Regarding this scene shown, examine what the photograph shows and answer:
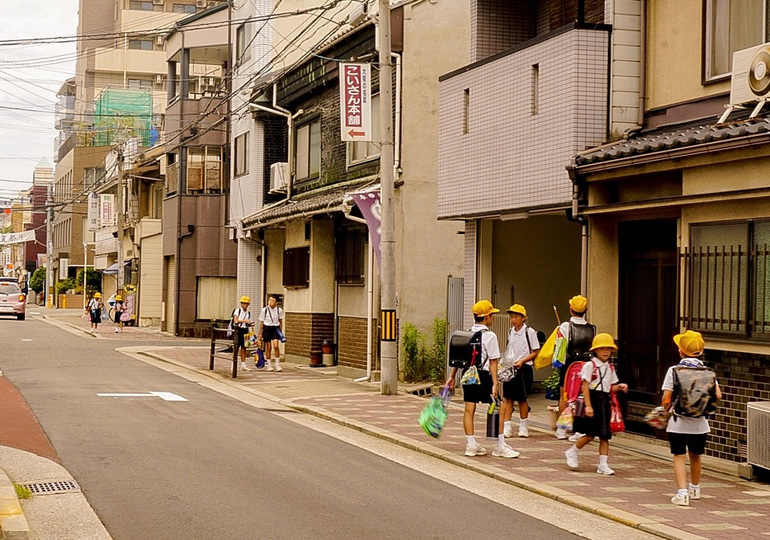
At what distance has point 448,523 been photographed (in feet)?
29.6

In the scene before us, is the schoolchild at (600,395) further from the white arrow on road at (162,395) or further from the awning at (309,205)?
the awning at (309,205)

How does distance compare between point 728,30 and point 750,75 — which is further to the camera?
point 728,30

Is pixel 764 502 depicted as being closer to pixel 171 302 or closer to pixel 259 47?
pixel 259 47

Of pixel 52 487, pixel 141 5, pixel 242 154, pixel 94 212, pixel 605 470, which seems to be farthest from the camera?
pixel 141 5

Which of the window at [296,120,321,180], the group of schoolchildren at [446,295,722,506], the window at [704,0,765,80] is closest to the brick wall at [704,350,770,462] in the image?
the group of schoolchildren at [446,295,722,506]

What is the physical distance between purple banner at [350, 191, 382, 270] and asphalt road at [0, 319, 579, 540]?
4.76 meters

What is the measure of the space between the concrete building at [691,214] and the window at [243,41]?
2153cm

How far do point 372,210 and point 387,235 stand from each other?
1795mm

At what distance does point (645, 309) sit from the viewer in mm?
14398

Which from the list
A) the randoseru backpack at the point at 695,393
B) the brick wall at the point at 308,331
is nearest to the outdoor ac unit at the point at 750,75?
the randoseru backpack at the point at 695,393

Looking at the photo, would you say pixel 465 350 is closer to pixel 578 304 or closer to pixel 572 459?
pixel 578 304

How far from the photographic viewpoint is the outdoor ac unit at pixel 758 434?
10.9 m

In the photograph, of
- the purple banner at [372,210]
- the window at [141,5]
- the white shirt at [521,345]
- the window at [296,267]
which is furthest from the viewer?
the window at [141,5]

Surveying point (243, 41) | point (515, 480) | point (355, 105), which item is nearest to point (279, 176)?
point (243, 41)
